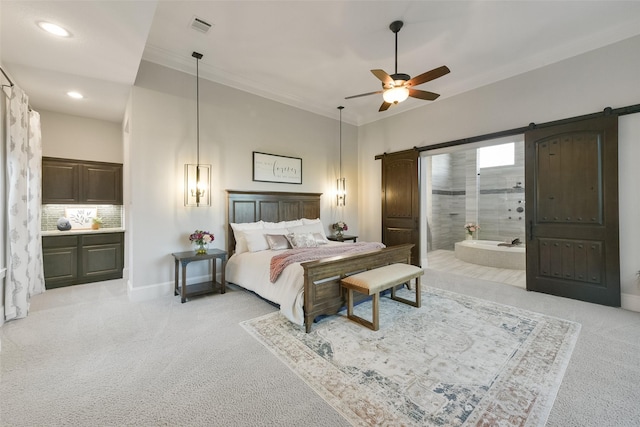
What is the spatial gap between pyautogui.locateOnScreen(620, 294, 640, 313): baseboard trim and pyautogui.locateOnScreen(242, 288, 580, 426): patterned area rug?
1.19m

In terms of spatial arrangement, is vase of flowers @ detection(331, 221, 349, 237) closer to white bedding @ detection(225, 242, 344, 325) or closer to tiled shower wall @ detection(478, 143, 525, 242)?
white bedding @ detection(225, 242, 344, 325)

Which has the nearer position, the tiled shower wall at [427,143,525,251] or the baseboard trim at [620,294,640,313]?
the baseboard trim at [620,294,640,313]

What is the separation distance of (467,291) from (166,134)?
5.03 meters

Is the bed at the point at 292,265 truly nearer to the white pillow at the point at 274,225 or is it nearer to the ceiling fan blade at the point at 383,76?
the white pillow at the point at 274,225

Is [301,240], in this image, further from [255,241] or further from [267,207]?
[267,207]

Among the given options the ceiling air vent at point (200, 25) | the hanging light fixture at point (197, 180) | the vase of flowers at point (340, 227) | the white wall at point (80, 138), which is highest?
the ceiling air vent at point (200, 25)

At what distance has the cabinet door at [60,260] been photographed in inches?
165

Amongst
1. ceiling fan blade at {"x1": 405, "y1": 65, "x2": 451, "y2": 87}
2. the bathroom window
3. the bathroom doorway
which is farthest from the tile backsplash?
the bathroom window

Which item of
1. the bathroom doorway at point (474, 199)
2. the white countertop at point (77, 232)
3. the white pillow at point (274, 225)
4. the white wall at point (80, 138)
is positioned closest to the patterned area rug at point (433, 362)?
the white pillow at point (274, 225)

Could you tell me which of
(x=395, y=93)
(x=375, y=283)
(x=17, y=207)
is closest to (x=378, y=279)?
(x=375, y=283)

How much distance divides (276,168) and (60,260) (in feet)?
12.3

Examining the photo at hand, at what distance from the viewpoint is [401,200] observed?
18.9 feet

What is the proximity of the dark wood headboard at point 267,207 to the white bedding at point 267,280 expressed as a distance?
1.77 ft

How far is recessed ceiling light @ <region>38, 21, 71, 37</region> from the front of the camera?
95.0 inches
